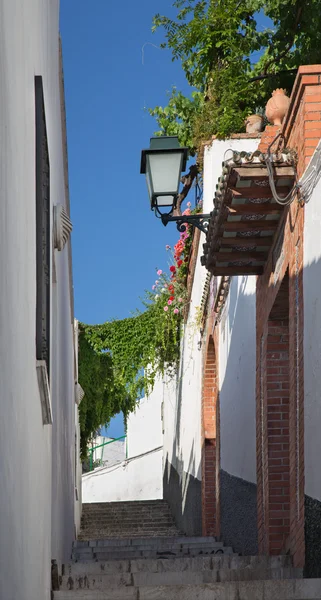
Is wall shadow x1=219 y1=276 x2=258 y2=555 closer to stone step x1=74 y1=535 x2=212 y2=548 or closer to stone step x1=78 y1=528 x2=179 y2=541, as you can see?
stone step x1=74 y1=535 x2=212 y2=548

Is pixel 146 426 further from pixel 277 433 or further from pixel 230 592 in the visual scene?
pixel 230 592

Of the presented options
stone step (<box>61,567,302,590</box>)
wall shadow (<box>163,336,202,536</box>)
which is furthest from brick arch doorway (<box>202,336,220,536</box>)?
stone step (<box>61,567,302,590</box>)

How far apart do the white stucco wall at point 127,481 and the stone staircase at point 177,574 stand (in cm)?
1584

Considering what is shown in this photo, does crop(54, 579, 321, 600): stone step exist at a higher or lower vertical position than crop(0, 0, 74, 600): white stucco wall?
lower

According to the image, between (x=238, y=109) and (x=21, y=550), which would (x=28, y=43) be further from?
(x=238, y=109)

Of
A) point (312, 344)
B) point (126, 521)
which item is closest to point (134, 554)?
point (312, 344)

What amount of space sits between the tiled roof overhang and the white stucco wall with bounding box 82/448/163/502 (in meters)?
19.7

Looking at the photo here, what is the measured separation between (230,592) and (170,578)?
1190 millimetres

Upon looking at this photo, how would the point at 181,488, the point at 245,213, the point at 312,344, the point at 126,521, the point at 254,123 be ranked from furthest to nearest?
the point at 181,488, the point at 126,521, the point at 254,123, the point at 245,213, the point at 312,344

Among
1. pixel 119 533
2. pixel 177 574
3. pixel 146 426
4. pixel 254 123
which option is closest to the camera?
pixel 177 574

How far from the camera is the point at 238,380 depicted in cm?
1138

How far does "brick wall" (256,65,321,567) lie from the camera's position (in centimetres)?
696

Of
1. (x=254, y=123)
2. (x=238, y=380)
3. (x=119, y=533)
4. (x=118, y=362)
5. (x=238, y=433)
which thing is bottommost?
(x=119, y=533)

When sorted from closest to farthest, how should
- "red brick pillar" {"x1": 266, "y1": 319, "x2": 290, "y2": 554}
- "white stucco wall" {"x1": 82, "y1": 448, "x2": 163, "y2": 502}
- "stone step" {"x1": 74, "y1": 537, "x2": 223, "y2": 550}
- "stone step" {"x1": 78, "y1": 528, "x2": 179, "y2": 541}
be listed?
1. "red brick pillar" {"x1": 266, "y1": 319, "x2": 290, "y2": 554}
2. "stone step" {"x1": 74, "y1": 537, "x2": 223, "y2": 550}
3. "stone step" {"x1": 78, "y1": 528, "x2": 179, "y2": 541}
4. "white stucco wall" {"x1": 82, "y1": 448, "x2": 163, "y2": 502}
